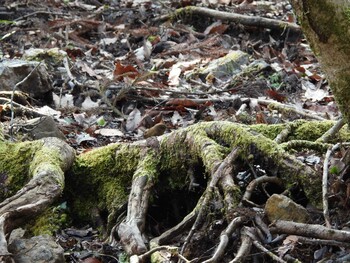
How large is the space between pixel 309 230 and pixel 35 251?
1456 mm

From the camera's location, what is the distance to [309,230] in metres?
3.09

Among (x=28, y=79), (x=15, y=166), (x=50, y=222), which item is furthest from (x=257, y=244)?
(x=28, y=79)

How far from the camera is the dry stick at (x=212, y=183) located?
351 cm

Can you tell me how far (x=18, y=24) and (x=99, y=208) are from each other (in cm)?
660

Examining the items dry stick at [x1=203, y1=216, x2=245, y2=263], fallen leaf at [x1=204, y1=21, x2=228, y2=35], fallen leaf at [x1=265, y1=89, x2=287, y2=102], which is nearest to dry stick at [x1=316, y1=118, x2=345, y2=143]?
dry stick at [x1=203, y1=216, x2=245, y2=263]

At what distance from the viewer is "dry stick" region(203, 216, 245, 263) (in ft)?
10.5

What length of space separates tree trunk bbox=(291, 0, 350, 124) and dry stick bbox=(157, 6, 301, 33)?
6.71 m

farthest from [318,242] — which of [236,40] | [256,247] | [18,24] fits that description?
[18,24]

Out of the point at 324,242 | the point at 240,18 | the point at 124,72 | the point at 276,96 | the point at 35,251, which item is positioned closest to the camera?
the point at 324,242

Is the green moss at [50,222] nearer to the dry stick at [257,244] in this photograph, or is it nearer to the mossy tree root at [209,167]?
the mossy tree root at [209,167]

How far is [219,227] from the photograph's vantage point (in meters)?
3.57

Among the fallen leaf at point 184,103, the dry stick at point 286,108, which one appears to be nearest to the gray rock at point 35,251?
the dry stick at point 286,108

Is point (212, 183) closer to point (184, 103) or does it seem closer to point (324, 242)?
point (324, 242)

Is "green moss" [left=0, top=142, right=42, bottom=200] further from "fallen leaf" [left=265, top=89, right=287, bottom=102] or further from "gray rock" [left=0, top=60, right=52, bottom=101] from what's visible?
"fallen leaf" [left=265, top=89, right=287, bottom=102]
